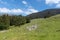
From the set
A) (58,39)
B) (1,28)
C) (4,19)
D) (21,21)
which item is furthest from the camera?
(4,19)

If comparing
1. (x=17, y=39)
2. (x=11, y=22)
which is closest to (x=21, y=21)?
(x=11, y=22)

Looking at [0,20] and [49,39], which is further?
[0,20]

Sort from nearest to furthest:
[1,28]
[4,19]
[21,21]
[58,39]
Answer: [58,39]
[1,28]
[21,21]
[4,19]

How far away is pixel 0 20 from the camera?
364ft

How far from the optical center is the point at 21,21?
105000 mm

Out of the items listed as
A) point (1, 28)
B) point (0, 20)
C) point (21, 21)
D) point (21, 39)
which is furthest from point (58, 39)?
point (0, 20)

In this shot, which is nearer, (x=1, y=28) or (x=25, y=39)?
(x=25, y=39)

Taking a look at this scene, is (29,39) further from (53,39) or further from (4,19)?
(4,19)

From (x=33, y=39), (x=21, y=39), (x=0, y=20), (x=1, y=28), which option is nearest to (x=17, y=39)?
(x=21, y=39)

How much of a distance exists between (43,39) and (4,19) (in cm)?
7728

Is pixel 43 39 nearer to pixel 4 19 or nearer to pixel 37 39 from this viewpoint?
pixel 37 39

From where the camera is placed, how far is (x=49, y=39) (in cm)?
3722

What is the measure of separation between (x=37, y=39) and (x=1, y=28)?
55341mm

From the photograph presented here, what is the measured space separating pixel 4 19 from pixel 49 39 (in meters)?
78.8
